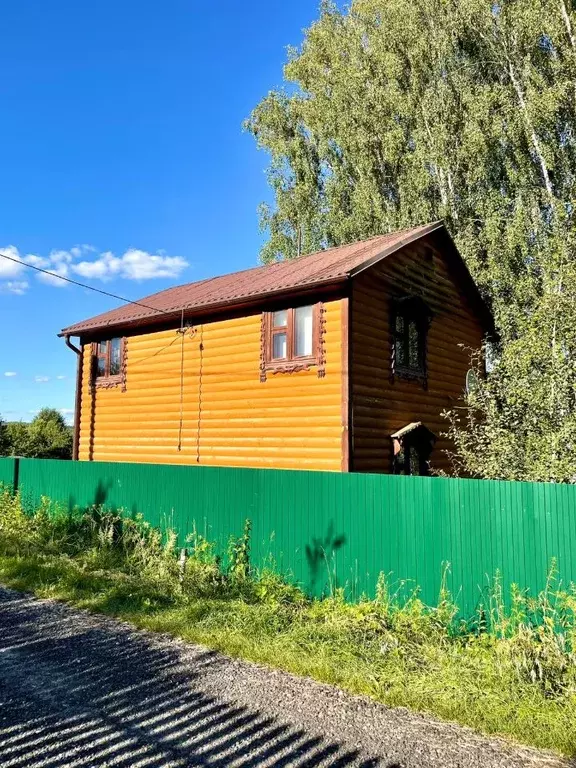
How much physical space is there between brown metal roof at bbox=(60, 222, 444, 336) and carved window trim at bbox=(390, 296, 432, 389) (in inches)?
55.3

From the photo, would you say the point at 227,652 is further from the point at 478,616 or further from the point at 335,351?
the point at 335,351

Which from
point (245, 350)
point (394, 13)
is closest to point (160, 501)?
point (245, 350)

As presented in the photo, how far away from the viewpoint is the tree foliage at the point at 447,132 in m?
19.6

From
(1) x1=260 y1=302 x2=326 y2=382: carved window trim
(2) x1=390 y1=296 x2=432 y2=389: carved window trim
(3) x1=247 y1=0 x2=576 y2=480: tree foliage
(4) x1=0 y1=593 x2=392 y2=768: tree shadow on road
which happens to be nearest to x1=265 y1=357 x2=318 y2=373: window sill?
(1) x1=260 y1=302 x2=326 y2=382: carved window trim

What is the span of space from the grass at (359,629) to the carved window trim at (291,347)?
4.17 metres

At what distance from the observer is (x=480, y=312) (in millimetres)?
16594

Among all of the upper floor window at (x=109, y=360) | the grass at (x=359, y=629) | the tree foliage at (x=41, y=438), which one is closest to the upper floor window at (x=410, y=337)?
the grass at (x=359, y=629)

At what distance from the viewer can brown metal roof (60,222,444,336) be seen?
11602 millimetres

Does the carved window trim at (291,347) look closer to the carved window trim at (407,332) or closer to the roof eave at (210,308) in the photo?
the roof eave at (210,308)

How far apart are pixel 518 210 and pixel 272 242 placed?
12798 mm

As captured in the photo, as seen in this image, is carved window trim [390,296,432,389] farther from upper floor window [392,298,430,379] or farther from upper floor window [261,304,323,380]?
upper floor window [261,304,323,380]

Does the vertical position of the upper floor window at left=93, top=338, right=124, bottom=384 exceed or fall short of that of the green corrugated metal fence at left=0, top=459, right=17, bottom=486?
it exceeds it

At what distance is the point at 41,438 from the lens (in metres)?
29.7

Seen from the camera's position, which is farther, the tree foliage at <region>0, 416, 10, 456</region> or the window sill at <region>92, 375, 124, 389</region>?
the tree foliage at <region>0, 416, 10, 456</region>
